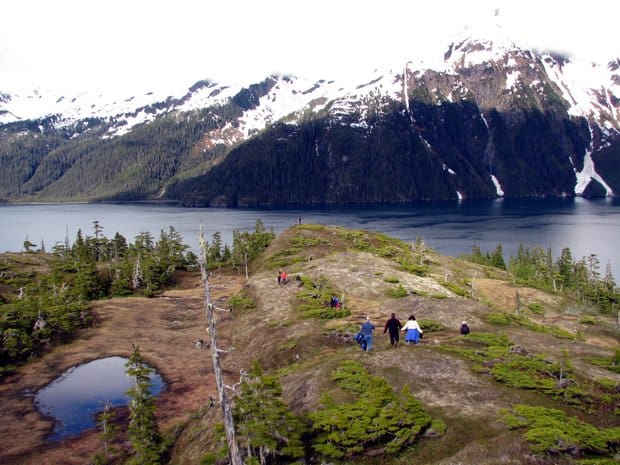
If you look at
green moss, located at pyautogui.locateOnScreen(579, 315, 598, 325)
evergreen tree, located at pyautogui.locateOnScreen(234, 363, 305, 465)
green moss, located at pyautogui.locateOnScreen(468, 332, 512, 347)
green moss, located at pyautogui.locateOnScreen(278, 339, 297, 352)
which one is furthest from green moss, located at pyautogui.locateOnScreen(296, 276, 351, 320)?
green moss, located at pyautogui.locateOnScreen(579, 315, 598, 325)

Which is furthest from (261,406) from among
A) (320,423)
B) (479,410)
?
(479,410)

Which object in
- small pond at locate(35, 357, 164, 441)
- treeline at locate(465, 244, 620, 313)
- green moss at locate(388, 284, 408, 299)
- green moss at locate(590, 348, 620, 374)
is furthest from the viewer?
treeline at locate(465, 244, 620, 313)

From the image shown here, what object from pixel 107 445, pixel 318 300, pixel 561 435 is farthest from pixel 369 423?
pixel 318 300

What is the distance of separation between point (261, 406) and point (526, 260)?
107 meters

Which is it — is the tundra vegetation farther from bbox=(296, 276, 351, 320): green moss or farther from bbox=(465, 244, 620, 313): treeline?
bbox=(465, 244, 620, 313): treeline

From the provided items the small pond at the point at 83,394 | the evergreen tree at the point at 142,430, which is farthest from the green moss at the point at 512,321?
the small pond at the point at 83,394

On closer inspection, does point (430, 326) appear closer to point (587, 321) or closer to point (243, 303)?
point (243, 303)

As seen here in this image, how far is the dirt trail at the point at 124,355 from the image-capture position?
28.5m

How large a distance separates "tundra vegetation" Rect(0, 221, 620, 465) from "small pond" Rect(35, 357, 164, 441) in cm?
258

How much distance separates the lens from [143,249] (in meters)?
89.0

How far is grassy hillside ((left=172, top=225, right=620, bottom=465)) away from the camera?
688 inches

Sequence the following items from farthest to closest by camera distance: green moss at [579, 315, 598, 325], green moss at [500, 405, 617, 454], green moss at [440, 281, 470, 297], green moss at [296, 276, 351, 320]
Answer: green moss at [579, 315, 598, 325] → green moss at [440, 281, 470, 297] → green moss at [296, 276, 351, 320] → green moss at [500, 405, 617, 454]

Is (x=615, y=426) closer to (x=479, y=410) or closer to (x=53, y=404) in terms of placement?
(x=479, y=410)

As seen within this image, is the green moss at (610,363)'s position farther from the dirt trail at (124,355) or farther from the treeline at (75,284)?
the treeline at (75,284)
